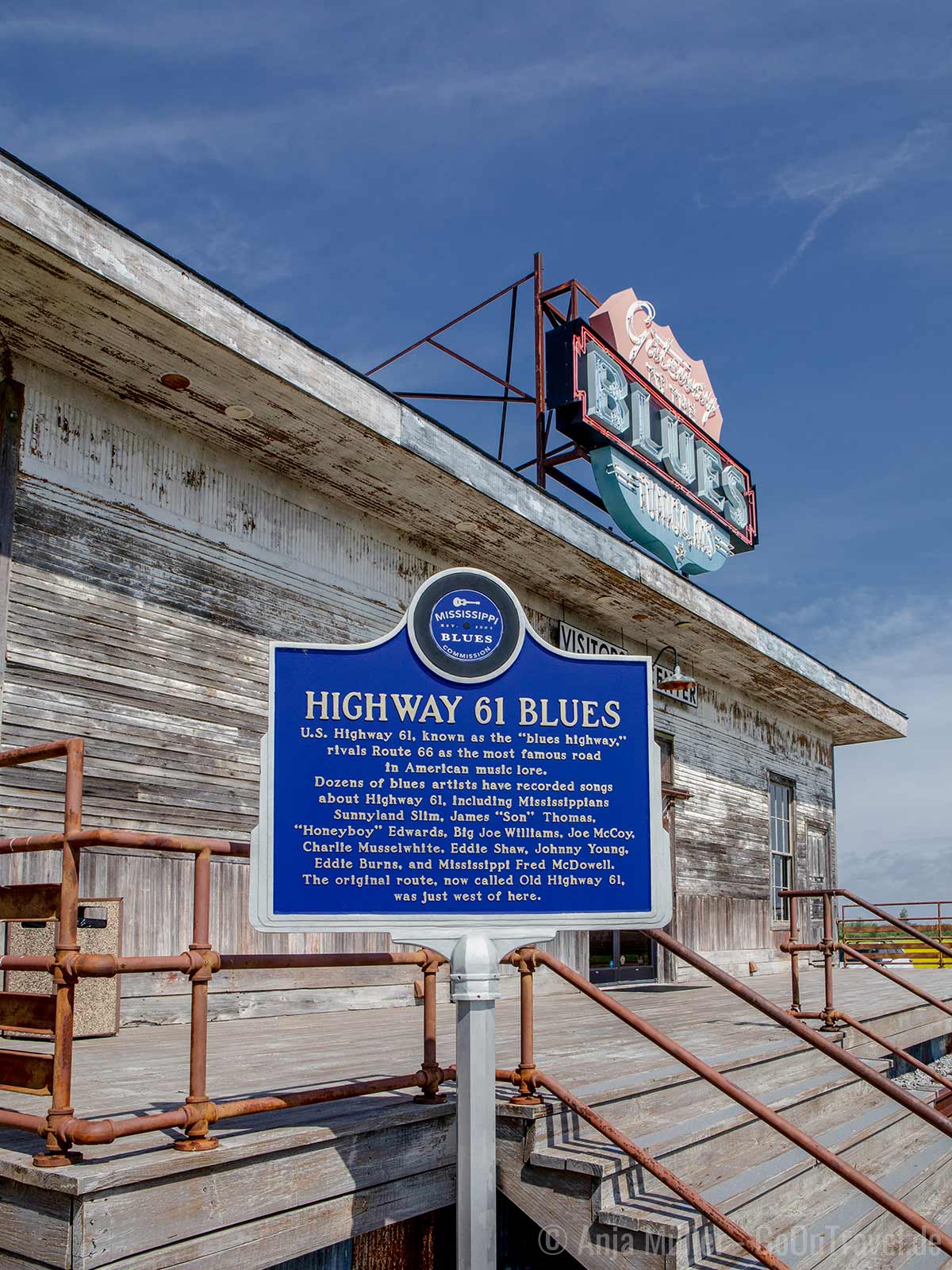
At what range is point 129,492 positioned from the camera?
8141 mm

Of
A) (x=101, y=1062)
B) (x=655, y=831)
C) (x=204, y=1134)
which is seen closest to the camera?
(x=204, y=1134)

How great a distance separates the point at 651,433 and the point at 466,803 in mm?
12750

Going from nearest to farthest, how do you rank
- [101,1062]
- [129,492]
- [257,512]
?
[101,1062] → [129,492] → [257,512]

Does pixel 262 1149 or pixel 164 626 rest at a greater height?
pixel 164 626

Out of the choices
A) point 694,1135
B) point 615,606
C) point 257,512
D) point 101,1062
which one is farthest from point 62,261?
point 615,606

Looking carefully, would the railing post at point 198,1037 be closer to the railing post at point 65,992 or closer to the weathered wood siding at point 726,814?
the railing post at point 65,992

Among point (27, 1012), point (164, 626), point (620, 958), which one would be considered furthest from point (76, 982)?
point (620, 958)

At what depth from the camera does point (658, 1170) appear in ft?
14.2

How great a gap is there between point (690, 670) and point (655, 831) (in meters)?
11.9

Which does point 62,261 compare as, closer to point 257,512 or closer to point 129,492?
point 129,492

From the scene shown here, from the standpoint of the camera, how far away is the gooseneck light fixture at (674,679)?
14.7m

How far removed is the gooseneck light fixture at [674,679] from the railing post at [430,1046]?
33.0 feet

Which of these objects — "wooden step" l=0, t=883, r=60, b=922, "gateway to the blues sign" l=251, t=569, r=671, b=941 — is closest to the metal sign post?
"gateway to the blues sign" l=251, t=569, r=671, b=941

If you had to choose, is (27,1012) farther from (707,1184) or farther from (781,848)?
(781,848)
